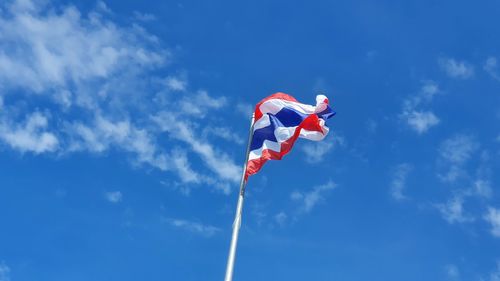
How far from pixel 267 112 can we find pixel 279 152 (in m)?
1.87

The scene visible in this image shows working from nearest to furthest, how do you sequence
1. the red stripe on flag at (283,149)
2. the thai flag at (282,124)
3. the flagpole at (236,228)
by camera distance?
the flagpole at (236,228) < the red stripe on flag at (283,149) < the thai flag at (282,124)

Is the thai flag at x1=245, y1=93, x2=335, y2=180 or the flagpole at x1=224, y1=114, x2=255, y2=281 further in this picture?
the thai flag at x1=245, y1=93, x2=335, y2=180

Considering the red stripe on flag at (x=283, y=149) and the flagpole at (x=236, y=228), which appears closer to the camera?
the flagpole at (x=236, y=228)

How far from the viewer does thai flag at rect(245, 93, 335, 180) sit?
21703 millimetres

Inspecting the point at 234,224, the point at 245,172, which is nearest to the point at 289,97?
the point at 245,172

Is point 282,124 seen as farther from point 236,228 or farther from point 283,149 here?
point 236,228

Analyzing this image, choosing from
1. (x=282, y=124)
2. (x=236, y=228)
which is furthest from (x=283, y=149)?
(x=236, y=228)

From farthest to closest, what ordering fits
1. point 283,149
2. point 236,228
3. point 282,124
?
point 282,124 < point 283,149 < point 236,228

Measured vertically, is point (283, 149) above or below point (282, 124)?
below

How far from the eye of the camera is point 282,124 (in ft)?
73.2

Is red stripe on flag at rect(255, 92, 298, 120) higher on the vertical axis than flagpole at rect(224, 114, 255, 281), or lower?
higher

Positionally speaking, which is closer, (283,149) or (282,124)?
(283,149)

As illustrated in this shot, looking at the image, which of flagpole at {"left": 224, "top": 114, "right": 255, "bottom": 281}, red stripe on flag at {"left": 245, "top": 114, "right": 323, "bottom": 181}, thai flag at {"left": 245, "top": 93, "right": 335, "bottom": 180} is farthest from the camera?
thai flag at {"left": 245, "top": 93, "right": 335, "bottom": 180}

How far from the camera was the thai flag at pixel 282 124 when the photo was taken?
71.2ft
